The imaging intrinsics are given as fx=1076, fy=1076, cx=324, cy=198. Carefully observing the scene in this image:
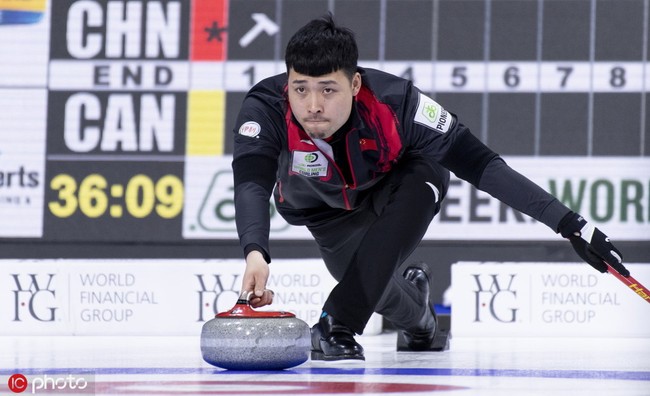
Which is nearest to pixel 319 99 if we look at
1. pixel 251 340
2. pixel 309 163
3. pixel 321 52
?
pixel 321 52

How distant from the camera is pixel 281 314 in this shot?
250cm

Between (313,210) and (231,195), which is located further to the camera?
(231,195)

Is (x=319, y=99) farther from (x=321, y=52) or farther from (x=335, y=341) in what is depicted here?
(x=335, y=341)

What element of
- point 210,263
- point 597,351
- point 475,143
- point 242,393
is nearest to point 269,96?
point 475,143

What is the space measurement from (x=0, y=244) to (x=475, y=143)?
10.2ft

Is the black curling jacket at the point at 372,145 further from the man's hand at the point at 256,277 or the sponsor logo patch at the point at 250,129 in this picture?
the man's hand at the point at 256,277

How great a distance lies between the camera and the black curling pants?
276 cm

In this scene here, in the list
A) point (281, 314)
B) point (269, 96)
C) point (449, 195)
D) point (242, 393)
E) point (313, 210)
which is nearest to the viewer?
point (242, 393)

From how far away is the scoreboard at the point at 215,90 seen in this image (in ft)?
16.8

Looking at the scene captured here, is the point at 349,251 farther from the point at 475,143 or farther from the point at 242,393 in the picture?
the point at 242,393

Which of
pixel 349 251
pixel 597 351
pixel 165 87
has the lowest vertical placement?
pixel 597 351

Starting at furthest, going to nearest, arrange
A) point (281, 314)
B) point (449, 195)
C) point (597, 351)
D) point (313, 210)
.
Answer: point (449, 195) < point (597, 351) < point (313, 210) < point (281, 314)

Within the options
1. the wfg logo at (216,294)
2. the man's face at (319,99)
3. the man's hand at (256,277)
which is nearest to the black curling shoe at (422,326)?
the man's face at (319,99)

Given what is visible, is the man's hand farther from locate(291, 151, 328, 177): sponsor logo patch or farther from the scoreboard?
the scoreboard
